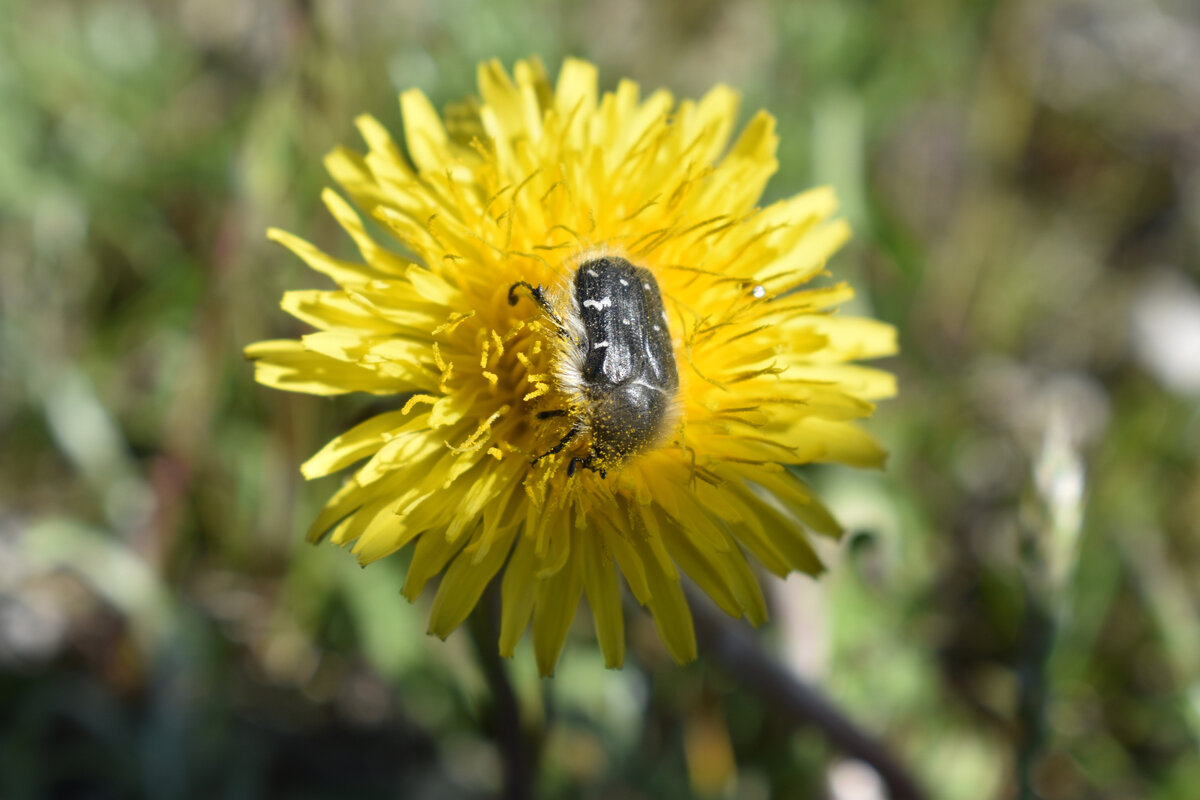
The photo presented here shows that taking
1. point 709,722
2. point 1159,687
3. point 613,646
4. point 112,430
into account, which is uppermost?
point 112,430

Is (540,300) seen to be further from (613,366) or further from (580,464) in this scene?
(580,464)

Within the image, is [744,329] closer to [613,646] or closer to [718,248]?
[718,248]

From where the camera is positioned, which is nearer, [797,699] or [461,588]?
[461,588]

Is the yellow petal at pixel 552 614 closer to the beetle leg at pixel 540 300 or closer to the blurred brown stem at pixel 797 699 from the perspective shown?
the beetle leg at pixel 540 300

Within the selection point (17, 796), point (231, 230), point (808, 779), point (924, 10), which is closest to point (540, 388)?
point (231, 230)

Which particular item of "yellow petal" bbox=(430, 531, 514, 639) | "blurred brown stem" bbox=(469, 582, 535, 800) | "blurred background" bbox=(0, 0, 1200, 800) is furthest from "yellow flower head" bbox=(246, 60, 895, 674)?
"blurred background" bbox=(0, 0, 1200, 800)

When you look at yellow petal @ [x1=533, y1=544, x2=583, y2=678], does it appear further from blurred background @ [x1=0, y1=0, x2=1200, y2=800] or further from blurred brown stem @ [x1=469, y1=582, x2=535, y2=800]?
blurred background @ [x1=0, y1=0, x2=1200, y2=800]

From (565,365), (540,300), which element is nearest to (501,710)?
(565,365)
